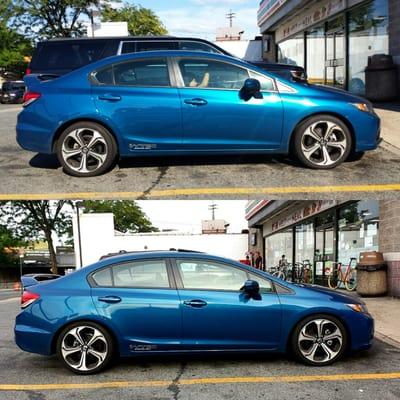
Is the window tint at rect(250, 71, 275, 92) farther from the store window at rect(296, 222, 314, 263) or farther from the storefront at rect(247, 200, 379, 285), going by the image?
the store window at rect(296, 222, 314, 263)

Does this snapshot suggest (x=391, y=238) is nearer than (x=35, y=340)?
No

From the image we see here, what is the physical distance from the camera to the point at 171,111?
7234 millimetres

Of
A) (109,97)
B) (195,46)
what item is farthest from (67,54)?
(109,97)

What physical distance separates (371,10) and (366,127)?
35.6 feet

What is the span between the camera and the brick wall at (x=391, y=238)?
11.3 m

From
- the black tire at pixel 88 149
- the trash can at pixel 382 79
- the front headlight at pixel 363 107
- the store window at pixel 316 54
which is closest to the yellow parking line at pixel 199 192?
the black tire at pixel 88 149

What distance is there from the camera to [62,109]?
7199mm

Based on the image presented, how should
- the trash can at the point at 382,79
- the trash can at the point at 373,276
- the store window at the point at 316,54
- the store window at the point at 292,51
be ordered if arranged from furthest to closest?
the store window at the point at 292,51 → the store window at the point at 316,54 → the trash can at the point at 382,79 → the trash can at the point at 373,276

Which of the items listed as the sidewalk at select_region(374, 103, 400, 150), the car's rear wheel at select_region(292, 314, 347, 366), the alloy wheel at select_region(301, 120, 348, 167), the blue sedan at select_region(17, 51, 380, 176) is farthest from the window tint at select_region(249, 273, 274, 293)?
the sidewalk at select_region(374, 103, 400, 150)

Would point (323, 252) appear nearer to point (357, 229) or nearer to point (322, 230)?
point (322, 230)

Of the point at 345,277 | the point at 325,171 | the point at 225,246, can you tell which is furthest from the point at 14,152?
the point at 225,246

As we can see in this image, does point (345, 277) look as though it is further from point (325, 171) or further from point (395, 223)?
point (325, 171)

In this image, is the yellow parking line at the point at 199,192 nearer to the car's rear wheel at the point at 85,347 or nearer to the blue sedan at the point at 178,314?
the blue sedan at the point at 178,314

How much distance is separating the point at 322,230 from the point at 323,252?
0.76 metres
